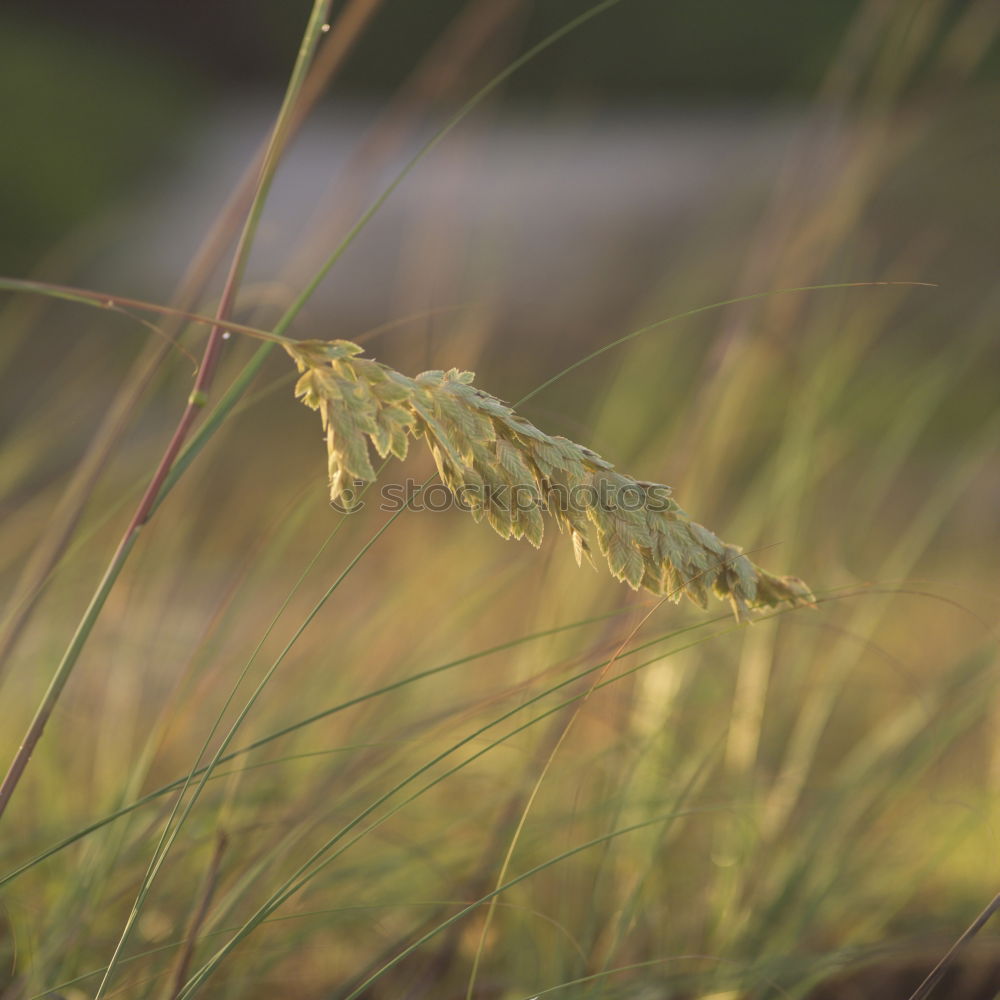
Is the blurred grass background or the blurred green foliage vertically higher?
the blurred green foliage

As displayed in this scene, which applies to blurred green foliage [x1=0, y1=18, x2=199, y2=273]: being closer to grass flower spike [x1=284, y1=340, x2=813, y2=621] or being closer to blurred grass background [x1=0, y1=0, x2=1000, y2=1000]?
blurred grass background [x1=0, y1=0, x2=1000, y2=1000]

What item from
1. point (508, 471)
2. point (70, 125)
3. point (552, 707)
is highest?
point (70, 125)

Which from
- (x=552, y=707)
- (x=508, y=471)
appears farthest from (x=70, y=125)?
(x=508, y=471)

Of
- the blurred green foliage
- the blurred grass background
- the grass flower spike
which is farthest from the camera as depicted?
the blurred green foliage

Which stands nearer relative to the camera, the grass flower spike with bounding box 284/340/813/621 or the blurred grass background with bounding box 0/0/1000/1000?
the grass flower spike with bounding box 284/340/813/621

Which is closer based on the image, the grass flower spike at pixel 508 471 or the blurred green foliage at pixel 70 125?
the grass flower spike at pixel 508 471

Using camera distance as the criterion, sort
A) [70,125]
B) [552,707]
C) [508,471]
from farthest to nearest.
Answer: [70,125] < [552,707] < [508,471]

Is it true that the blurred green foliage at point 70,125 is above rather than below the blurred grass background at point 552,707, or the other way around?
above

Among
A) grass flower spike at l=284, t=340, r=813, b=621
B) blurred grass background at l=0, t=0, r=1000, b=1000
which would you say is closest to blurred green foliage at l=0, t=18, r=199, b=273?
blurred grass background at l=0, t=0, r=1000, b=1000

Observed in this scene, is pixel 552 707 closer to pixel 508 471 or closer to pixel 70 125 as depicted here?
pixel 508 471

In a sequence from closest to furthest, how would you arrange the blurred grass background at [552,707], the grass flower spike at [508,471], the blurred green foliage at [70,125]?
the grass flower spike at [508,471] → the blurred grass background at [552,707] → the blurred green foliage at [70,125]

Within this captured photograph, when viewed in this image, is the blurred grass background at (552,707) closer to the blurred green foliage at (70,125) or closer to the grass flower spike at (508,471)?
the grass flower spike at (508,471)

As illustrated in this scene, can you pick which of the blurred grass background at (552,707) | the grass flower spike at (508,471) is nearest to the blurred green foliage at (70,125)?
the blurred grass background at (552,707)
